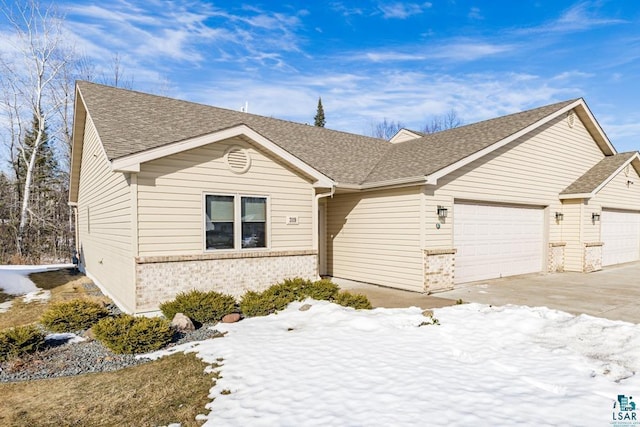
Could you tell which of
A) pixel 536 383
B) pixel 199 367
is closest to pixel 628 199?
pixel 536 383

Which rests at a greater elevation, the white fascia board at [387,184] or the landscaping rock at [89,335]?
the white fascia board at [387,184]

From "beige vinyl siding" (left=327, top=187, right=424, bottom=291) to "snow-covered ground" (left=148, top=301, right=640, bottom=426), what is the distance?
323 cm

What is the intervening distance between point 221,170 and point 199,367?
470 centimetres

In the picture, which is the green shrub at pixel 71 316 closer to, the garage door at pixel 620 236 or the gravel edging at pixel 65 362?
the gravel edging at pixel 65 362

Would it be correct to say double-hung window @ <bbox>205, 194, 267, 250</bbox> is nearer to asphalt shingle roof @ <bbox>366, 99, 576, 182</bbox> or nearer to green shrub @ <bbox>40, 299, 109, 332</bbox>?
green shrub @ <bbox>40, 299, 109, 332</bbox>

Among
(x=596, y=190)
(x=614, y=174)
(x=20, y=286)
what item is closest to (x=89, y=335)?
(x=20, y=286)

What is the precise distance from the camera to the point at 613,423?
3301 millimetres

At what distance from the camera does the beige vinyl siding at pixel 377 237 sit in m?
9.95

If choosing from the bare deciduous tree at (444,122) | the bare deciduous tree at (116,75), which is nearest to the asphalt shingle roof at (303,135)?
the bare deciduous tree at (116,75)

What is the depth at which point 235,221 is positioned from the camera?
8.62 m

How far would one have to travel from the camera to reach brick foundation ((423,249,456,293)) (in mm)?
9680

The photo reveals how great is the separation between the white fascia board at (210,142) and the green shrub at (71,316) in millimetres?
2563

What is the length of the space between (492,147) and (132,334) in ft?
33.1

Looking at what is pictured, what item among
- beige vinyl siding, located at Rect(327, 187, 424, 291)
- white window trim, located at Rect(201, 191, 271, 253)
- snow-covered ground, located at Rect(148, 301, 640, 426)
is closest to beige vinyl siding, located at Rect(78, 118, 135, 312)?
white window trim, located at Rect(201, 191, 271, 253)
